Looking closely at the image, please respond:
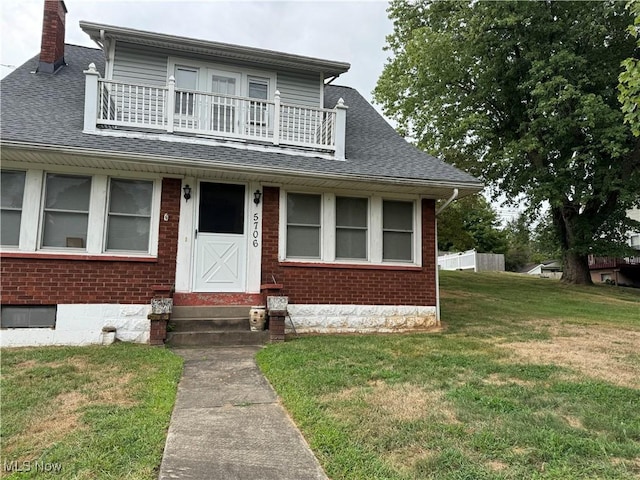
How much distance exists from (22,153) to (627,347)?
974cm

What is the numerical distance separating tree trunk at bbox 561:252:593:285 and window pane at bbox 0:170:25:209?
18.7m

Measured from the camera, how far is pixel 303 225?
802 cm

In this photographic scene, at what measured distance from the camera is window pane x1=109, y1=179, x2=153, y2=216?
7125mm

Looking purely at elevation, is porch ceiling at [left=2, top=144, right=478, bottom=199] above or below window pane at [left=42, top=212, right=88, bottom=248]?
above

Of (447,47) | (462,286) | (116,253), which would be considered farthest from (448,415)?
(447,47)

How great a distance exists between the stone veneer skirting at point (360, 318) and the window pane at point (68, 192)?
3.98 m

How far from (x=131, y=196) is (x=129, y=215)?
1.10 ft

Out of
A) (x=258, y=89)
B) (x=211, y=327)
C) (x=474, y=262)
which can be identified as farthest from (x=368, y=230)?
(x=474, y=262)

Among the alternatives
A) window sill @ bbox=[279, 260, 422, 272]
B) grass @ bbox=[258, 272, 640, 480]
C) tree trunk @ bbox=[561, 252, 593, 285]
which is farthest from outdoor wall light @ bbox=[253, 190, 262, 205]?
tree trunk @ bbox=[561, 252, 593, 285]

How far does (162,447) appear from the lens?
286 cm

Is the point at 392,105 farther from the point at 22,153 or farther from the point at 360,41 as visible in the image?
the point at 22,153

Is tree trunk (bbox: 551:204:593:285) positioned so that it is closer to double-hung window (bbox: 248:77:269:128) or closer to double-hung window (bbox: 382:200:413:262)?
double-hung window (bbox: 382:200:413:262)

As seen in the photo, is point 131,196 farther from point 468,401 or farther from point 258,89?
point 468,401

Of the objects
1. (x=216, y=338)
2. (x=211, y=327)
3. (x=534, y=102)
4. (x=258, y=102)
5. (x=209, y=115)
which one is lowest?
(x=216, y=338)
